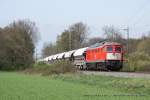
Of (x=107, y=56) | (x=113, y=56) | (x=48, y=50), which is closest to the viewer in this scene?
(x=107, y=56)

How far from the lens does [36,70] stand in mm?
61438

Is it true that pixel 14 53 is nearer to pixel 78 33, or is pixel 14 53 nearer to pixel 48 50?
pixel 78 33

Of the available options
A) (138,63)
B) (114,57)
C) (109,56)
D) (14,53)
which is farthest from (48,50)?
(109,56)

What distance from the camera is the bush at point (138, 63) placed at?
57419 mm

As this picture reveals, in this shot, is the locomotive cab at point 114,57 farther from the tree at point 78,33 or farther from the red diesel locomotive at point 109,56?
the tree at point 78,33

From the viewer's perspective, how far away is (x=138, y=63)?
193 feet

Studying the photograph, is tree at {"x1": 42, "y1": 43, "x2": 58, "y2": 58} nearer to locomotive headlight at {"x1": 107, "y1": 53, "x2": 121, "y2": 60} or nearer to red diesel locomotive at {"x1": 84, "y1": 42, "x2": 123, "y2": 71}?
red diesel locomotive at {"x1": 84, "y1": 42, "x2": 123, "y2": 71}

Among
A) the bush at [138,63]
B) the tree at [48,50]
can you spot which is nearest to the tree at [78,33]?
the tree at [48,50]

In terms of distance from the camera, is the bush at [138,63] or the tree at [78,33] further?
the tree at [78,33]

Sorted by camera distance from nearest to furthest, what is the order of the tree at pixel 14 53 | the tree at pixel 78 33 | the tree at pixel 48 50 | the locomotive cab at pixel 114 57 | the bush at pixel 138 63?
the locomotive cab at pixel 114 57
the bush at pixel 138 63
the tree at pixel 14 53
the tree at pixel 78 33
the tree at pixel 48 50

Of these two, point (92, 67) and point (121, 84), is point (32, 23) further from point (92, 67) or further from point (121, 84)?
point (121, 84)

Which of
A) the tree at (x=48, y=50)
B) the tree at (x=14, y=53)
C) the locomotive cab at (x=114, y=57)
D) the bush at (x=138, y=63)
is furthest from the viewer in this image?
the tree at (x=48, y=50)

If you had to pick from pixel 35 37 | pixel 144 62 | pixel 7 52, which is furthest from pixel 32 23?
pixel 144 62

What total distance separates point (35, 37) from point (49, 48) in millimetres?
46579
